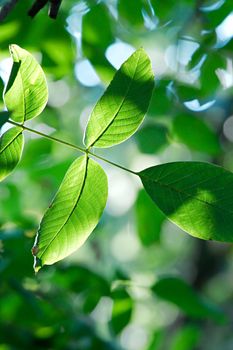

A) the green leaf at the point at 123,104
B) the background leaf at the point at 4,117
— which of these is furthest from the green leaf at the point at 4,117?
the green leaf at the point at 123,104

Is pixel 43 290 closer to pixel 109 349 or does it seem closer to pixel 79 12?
pixel 109 349

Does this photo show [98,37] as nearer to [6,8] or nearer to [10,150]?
[6,8]

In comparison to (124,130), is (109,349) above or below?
below

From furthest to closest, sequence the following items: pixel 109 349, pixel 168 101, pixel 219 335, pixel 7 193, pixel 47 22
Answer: pixel 219 335 < pixel 7 193 < pixel 109 349 < pixel 168 101 < pixel 47 22

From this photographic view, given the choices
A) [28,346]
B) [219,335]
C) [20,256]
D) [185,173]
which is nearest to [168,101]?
[20,256]

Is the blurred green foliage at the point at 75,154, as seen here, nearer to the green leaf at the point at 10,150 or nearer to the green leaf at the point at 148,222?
the green leaf at the point at 148,222

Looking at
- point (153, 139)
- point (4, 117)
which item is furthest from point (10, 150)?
point (153, 139)
